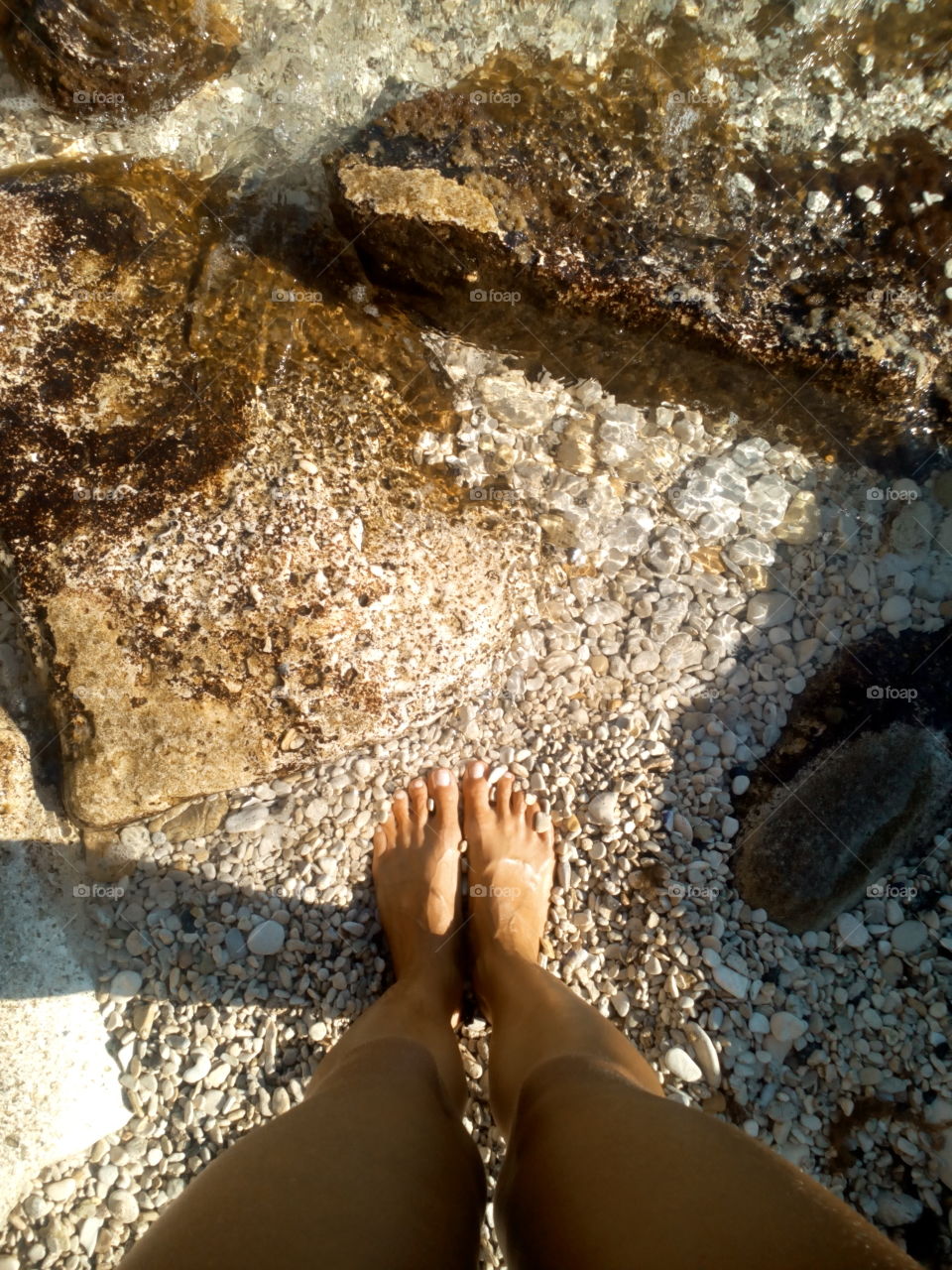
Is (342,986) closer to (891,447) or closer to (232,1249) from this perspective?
(232,1249)

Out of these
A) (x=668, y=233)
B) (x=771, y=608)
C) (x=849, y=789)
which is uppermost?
(x=668, y=233)

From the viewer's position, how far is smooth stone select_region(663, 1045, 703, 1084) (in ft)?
8.74

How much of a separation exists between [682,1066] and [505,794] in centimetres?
112

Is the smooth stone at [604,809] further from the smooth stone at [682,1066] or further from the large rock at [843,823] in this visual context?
the smooth stone at [682,1066]

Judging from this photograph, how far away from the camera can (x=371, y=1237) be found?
4.69 ft

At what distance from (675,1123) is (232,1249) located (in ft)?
2.93

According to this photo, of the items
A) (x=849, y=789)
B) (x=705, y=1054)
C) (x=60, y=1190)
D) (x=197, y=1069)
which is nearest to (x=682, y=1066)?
(x=705, y=1054)

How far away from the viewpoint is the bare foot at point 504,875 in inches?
110

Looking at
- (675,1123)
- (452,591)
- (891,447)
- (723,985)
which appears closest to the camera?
(675,1123)

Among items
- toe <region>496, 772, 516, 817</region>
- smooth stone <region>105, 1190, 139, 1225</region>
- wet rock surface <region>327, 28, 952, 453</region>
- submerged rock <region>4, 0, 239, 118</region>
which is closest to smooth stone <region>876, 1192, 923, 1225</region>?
toe <region>496, 772, 516, 817</region>

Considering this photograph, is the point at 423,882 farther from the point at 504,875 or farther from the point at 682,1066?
the point at 682,1066

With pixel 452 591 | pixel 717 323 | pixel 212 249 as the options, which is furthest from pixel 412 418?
pixel 717 323

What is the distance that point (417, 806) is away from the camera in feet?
9.95

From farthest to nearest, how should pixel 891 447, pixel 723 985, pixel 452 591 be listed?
pixel 891 447
pixel 452 591
pixel 723 985
